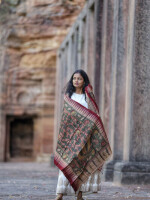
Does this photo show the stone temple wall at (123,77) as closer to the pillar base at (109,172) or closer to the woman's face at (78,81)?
the pillar base at (109,172)

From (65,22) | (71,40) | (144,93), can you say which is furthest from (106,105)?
(65,22)

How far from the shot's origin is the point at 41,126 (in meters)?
23.7

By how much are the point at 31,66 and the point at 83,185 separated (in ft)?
A: 61.0

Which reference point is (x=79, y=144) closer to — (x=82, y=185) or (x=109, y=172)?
(x=82, y=185)

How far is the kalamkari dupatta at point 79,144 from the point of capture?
5.62 meters

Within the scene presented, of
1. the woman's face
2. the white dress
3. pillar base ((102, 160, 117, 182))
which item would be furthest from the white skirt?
pillar base ((102, 160, 117, 182))

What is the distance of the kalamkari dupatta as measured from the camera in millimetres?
5617

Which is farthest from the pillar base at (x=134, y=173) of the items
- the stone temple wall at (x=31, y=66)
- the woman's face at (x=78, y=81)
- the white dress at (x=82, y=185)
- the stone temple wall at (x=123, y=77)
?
the stone temple wall at (x=31, y=66)

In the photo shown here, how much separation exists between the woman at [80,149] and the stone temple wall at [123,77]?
1958 millimetres

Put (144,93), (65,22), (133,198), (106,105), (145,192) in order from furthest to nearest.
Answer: (65,22), (106,105), (144,93), (145,192), (133,198)

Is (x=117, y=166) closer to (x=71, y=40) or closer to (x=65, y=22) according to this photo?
(x=71, y=40)

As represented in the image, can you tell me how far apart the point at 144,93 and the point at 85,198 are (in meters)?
2.45

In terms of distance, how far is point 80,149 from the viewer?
5586mm

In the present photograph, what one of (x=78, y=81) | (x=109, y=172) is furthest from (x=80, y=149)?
(x=109, y=172)
